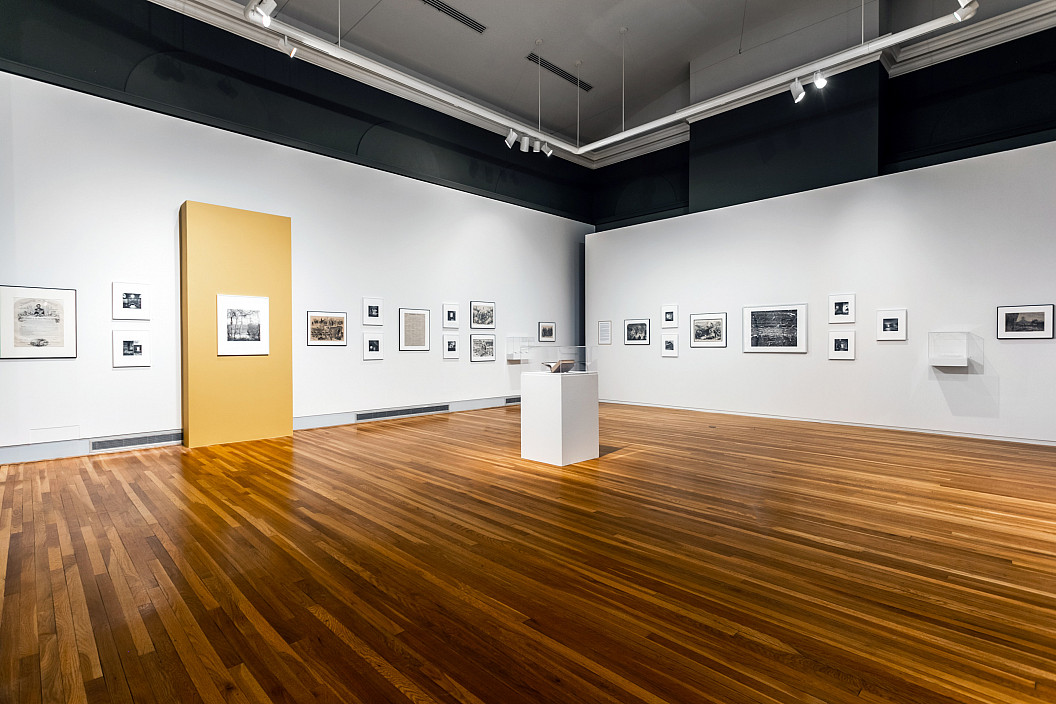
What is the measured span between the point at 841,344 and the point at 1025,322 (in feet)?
8.43

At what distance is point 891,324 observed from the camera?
30.7 feet

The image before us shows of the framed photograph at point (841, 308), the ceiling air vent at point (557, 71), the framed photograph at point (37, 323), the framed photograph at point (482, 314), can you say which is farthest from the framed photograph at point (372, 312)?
the framed photograph at point (841, 308)

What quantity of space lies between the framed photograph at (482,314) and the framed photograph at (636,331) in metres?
3.44

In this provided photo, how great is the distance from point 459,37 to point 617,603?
11.3 m

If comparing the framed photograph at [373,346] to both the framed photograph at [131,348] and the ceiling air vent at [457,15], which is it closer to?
the framed photograph at [131,348]

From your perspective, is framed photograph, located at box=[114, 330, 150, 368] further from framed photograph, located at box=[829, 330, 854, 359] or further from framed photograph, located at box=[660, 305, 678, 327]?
framed photograph, located at box=[829, 330, 854, 359]

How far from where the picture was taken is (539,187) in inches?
570

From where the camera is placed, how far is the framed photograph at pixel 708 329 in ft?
37.8

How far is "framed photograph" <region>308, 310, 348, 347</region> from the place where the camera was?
380 inches

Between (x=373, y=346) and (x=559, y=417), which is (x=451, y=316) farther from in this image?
(x=559, y=417)

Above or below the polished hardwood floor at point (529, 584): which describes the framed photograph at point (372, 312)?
above

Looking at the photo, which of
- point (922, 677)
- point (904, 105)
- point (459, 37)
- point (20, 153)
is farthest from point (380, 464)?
point (904, 105)

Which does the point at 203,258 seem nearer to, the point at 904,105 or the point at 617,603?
the point at 617,603

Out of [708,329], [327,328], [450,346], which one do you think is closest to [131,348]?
[327,328]
